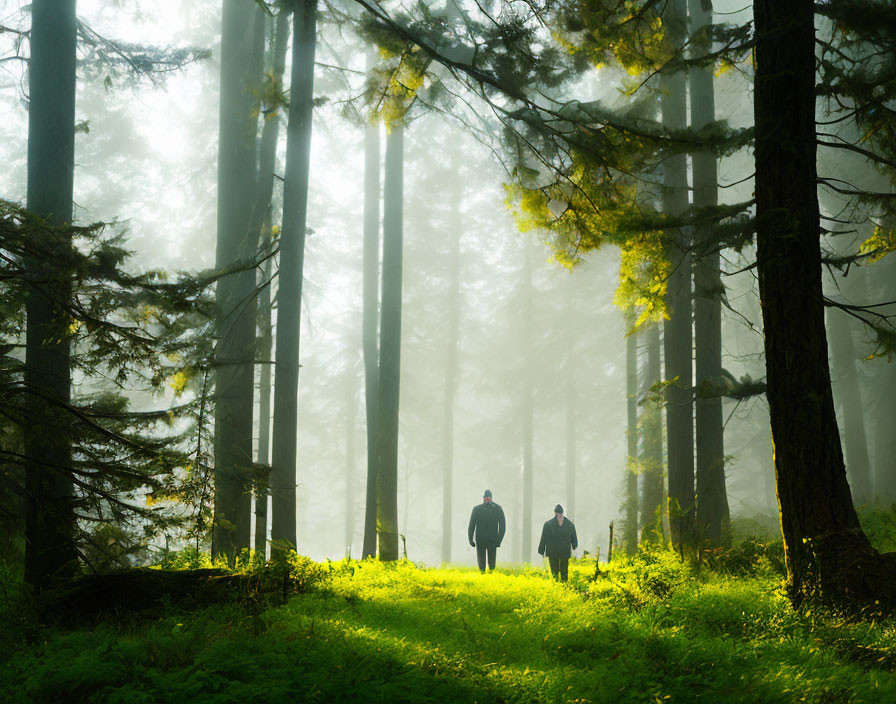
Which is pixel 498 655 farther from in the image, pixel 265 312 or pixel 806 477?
pixel 265 312

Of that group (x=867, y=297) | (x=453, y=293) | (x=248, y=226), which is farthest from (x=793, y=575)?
(x=453, y=293)

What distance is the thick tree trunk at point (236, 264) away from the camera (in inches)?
364

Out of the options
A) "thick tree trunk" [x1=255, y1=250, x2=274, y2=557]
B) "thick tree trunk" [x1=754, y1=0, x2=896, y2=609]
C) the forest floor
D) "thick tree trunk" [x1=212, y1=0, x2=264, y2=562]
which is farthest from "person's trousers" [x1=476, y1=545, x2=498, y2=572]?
"thick tree trunk" [x1=754, y1=0, x2=896, y2=609]

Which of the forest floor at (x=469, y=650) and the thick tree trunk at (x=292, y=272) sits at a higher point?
the thick tree trunk at (x=292, y=272)

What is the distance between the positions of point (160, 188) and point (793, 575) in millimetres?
24896

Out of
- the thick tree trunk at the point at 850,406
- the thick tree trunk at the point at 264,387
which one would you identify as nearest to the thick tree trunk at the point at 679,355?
the thick tree trunk at the point at 264,387

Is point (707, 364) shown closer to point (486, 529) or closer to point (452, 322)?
point (486, 529)

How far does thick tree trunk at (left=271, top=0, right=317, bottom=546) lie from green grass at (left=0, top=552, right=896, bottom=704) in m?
2.21

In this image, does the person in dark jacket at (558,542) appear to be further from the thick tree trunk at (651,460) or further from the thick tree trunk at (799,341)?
the thick tree trunk at (799,341)

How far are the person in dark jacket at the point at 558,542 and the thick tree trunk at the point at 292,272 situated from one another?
4.71 meters

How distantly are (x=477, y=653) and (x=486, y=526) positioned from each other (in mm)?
8189

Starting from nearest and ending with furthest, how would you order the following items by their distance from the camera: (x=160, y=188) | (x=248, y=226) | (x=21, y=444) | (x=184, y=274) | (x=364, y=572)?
(x=21, y=444) < (x=184, y=274) < (x=364, y=572) < (x=248, y=226) < (x=160, y=188)

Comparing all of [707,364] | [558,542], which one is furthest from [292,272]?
[707,364]

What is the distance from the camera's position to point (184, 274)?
7773 millimetres
